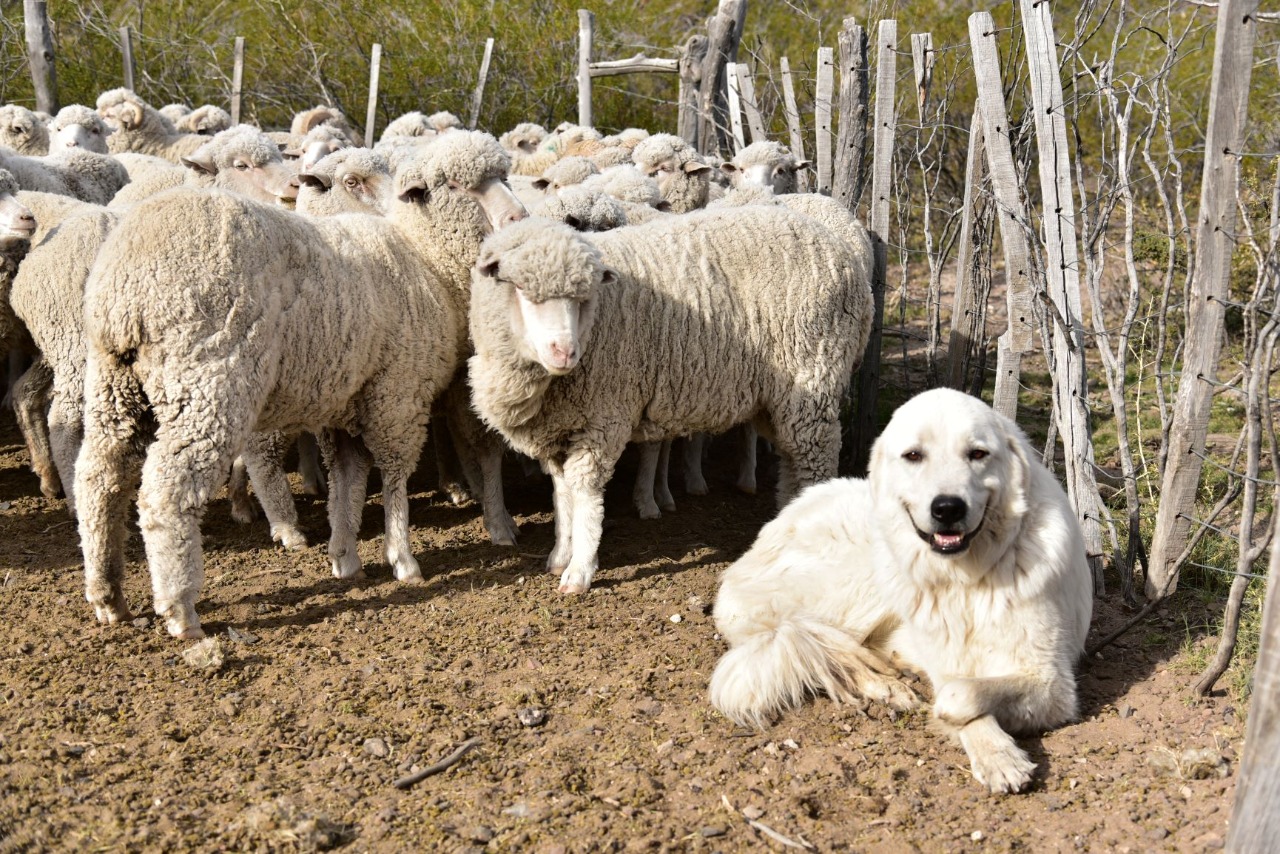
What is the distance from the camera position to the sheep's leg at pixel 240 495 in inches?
255

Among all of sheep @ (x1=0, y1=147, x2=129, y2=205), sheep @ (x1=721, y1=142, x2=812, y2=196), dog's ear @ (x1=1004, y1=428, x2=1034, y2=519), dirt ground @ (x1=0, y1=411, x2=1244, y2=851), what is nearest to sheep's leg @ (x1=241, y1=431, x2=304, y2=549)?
dirt ground @ (x1=0, y1=411, x2=1244, y2=851)

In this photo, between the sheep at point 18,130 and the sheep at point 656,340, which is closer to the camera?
the sheep at point 656,340

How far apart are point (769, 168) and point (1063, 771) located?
5.49m

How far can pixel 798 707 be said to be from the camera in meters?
4.13

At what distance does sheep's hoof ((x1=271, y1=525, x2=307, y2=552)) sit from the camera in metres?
6.07

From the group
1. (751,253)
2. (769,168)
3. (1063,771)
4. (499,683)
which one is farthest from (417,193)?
(1063,771)

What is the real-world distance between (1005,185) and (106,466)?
3886 mm

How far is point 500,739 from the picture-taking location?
158 inches

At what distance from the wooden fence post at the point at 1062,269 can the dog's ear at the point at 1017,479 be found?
124 centimetres

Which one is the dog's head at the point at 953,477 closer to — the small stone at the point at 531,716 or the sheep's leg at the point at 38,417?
the small stone at the point at 531,716

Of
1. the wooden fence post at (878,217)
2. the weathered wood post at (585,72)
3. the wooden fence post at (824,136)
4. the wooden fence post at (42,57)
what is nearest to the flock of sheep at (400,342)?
the wooden fence post at (878,217)

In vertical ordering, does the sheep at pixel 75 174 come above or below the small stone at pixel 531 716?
above

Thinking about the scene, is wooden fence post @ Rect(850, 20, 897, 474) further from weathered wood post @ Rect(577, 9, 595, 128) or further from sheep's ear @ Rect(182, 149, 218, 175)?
weathered wood post @ Rect(577, 9, 595, 128)

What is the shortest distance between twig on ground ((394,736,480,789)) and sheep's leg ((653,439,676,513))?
10.2ft
